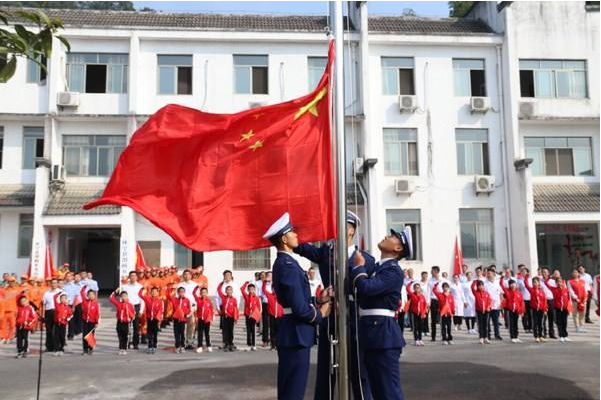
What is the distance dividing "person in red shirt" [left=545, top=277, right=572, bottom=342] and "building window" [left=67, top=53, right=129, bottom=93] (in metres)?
14.9

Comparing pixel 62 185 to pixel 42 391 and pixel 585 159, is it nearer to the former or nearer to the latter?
pixel 42 391

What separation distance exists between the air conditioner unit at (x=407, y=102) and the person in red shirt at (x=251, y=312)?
34.3 ft

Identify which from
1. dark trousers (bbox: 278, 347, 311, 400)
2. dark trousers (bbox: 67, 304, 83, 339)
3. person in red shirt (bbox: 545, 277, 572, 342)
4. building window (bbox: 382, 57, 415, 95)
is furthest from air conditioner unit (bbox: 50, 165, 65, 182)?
dark trousers (bbox: 278, 347, 311, 400)

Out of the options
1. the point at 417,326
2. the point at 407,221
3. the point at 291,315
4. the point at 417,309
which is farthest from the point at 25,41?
the point at 407,221

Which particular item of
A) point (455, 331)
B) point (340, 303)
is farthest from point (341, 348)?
point (455, 331)

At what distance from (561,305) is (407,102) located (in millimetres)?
9752

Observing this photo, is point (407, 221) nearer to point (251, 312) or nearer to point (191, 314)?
point (251, 312)

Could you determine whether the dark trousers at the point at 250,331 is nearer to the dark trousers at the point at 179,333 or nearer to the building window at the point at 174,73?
the dark trousers at the point at 179,333

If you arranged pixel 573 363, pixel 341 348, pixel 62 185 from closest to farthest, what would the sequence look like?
pixel 341 348
pixel 573 363
pixel 62 185

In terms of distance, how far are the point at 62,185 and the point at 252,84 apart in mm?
7418

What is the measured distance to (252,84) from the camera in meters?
20.1

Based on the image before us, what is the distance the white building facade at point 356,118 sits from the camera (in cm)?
1927

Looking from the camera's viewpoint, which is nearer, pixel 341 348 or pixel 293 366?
pixel 341 348

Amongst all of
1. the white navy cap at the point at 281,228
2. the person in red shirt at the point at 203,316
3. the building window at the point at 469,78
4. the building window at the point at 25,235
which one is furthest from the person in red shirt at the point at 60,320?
the building window at the point at 469,78
